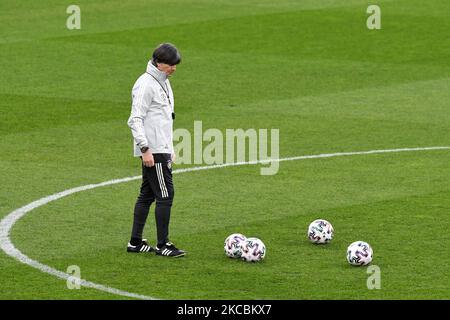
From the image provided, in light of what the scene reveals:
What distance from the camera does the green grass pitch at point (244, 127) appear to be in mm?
13172

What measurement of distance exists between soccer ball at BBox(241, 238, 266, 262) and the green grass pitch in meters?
0.10

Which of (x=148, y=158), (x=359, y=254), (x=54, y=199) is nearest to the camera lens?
(x=359, y=254)

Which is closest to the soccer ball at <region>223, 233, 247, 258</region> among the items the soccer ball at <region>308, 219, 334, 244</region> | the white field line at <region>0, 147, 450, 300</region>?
the soccer ball at <region>308, 219, 334, 244</region>

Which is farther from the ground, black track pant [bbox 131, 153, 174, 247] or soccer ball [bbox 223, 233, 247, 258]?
black track pant [bbox 131, 153, 174, 247]

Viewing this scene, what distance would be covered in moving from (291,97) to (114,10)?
12.2m

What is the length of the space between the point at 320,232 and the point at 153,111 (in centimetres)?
235

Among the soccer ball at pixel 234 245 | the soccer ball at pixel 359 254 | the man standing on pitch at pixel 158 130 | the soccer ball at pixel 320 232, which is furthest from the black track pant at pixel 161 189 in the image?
the soccer ball at pixel 359 254

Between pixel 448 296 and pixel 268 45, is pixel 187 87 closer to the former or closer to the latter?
pixel 268 45

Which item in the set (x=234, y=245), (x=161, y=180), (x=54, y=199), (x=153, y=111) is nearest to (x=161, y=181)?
(x=161, y=180)

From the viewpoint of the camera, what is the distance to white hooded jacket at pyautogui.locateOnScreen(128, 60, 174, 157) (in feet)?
44.6

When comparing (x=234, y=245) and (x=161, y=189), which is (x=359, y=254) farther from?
(x=161, y=189)

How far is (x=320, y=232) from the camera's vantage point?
46.5 ft

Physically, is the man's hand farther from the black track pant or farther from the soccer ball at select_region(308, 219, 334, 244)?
the soccer ball at select_region(308, 219, 334, 244)

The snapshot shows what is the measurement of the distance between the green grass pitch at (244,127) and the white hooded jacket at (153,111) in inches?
50.5
